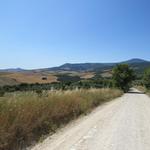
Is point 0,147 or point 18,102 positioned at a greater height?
point 18,102

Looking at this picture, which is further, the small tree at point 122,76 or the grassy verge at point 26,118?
the small tree at point 122,76

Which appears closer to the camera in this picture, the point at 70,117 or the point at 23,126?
the point at 23,126

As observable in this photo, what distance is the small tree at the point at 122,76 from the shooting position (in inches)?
3036

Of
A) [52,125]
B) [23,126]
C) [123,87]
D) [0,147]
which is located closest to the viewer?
[0,147]

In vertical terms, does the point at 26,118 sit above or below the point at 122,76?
above

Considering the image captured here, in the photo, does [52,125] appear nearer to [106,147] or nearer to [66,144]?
[66,144]

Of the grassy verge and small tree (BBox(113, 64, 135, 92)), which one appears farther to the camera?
small tree (BBox(113, 64, 135, 92))

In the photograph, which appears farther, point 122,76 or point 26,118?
point 122,76

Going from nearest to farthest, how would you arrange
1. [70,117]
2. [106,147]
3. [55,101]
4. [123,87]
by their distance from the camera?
[106,147] → [55,101] → [70,117] → [123,87]

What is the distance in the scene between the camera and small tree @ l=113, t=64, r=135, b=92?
77.1 meters

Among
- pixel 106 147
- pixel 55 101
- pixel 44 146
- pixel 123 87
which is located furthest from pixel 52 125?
pixel 123 87

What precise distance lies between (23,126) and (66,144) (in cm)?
146

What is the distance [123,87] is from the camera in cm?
7806

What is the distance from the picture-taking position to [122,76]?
252 feet
